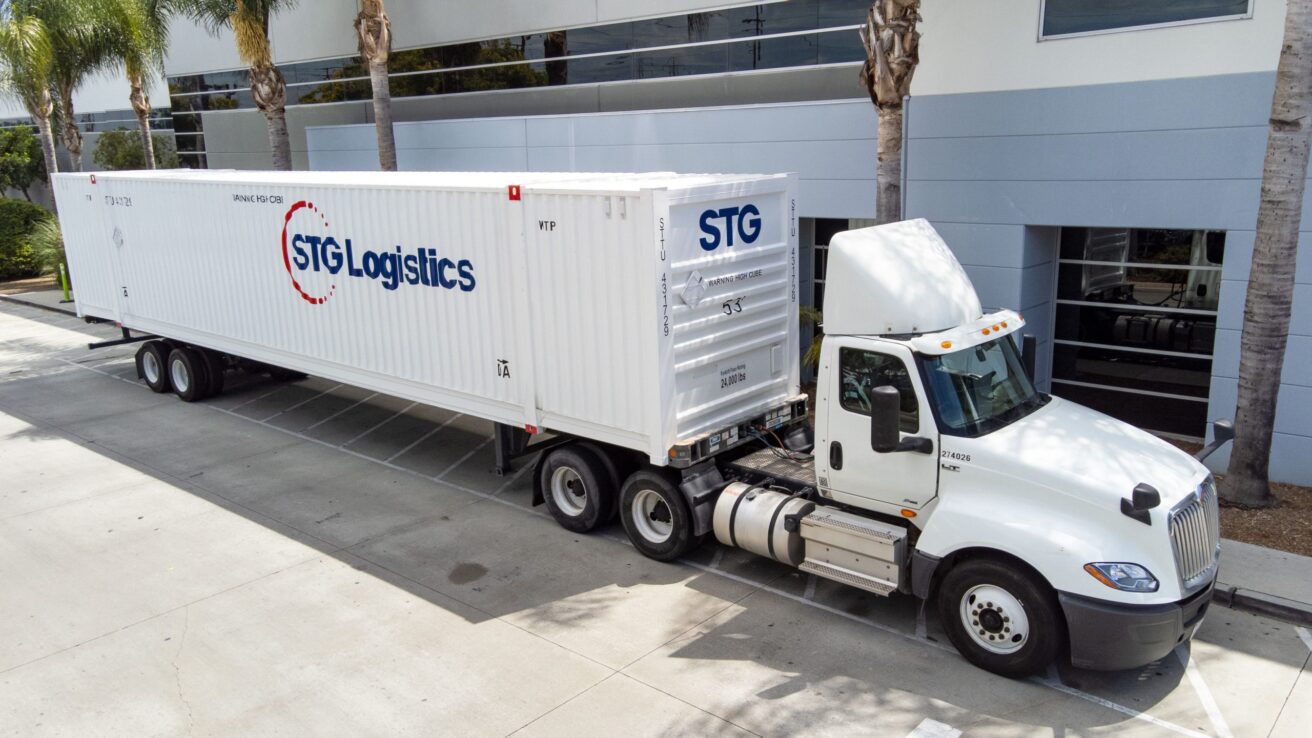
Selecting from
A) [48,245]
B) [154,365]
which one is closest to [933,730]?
[154,365]

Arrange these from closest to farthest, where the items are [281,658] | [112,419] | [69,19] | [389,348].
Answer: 1. [281,658]
2. [389,348]
3. [112,419]
4. [69,19]

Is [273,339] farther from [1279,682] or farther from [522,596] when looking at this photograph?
[1279,682]

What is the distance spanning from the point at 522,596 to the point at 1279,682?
6124 mm

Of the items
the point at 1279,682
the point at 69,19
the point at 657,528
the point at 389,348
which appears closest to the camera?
the point at 1279,682

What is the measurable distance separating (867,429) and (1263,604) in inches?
149

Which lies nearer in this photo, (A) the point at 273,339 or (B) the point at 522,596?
(B) the point at 522,596

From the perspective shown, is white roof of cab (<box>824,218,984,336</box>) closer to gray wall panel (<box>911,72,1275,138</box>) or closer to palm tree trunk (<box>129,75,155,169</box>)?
gray wall panel (<box>911,72,1275,138</box>)

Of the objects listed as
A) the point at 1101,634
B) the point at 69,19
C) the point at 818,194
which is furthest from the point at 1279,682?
the point at 69,19

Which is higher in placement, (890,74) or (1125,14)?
(1125,14)

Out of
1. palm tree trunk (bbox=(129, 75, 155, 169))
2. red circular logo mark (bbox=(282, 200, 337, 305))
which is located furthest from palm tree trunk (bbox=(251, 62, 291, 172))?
red circular logo mark (bbox=(282, 200, 337, 305))

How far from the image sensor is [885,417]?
23.7 ft

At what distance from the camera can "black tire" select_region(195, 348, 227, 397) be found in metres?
15.8

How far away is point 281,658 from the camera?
26.0ft

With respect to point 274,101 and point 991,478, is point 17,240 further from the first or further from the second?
point 991,478
